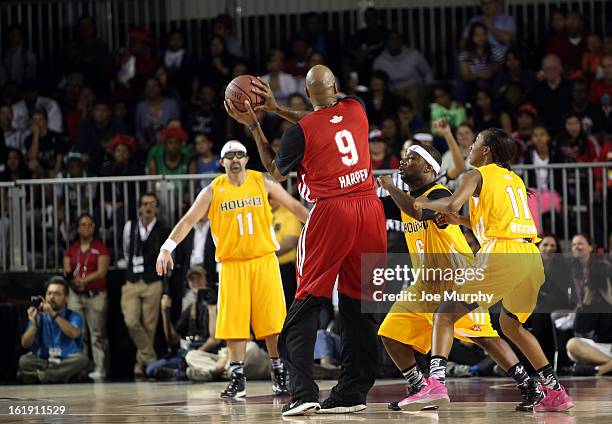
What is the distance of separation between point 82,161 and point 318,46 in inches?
149

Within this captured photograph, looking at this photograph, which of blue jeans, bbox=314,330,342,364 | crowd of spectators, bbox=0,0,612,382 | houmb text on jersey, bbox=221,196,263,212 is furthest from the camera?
crowd of spectators, bbox=0,0,612,382

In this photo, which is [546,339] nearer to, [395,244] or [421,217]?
[395,244]

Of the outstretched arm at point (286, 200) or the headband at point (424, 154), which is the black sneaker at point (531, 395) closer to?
the headband at point (424, 154)

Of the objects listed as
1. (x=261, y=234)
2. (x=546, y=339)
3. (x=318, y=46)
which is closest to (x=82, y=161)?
(x=318, y=46)

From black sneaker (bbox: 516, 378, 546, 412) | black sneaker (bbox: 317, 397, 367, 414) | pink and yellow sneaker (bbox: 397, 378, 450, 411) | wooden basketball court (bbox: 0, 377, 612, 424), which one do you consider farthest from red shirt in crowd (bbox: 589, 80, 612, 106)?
black sneaker (bbox: 317, 397, 367, 414)

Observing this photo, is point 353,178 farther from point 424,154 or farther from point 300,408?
point 300,408

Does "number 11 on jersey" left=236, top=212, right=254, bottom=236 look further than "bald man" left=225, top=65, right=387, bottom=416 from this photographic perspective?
Yes

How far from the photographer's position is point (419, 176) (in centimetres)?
866

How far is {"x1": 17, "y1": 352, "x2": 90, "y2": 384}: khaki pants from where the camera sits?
13.0 meters

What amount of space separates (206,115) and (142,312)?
314 centimetres

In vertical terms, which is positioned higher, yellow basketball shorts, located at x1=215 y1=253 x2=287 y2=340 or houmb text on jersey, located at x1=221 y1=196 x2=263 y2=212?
houmb text on jersey, located at x1=221 y1=196 x2=263 y2=212

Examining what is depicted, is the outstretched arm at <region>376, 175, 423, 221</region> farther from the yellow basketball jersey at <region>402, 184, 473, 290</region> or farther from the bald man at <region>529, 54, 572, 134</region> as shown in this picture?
the bald man at <region>529, 54, 572, 134</region>

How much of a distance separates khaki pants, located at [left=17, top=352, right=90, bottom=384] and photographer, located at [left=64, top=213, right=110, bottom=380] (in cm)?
32

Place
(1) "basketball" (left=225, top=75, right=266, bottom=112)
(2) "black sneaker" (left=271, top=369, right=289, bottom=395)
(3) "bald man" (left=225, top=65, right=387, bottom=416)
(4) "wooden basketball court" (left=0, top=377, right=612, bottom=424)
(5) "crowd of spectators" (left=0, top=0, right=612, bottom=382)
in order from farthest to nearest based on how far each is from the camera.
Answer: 1. (5) "crowd of spectators" (left=0, top=0, right=612, bottom=382)
2. (2) "black sneaker" (left=271, top=369, right=289, bottom=395)
3. (1) "basketball" (left=225, top=75, right=266, bottom=112)
4. (3) "bald man" (left=225, top=65, right=387, bottom=416)
5. (4) "wooden basketball court" (left=0, top=377, right=612, bottom=424)
